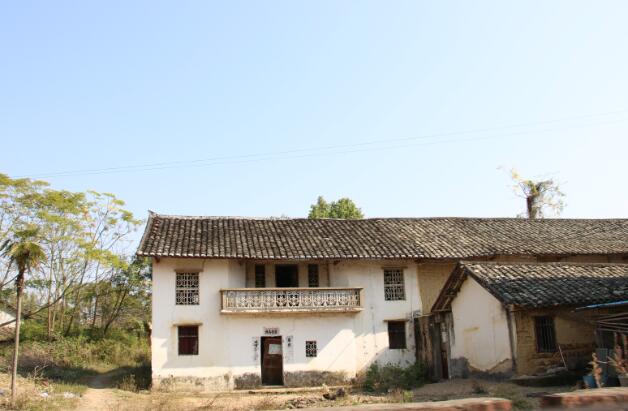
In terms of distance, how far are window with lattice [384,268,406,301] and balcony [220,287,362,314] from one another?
149 centimetres

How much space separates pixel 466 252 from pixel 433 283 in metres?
1.73

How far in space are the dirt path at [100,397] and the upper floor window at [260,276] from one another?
6.22m

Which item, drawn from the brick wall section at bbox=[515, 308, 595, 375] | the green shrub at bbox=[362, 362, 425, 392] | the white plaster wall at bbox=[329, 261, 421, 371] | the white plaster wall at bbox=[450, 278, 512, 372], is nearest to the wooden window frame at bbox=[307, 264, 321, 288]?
the white plaster wall at bbox=[329, 261, 421, 371]

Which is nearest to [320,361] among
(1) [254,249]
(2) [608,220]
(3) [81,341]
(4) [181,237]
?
(1) [254,249]

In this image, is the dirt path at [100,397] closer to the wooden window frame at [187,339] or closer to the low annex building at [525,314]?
the wooden window frame at [187,339]

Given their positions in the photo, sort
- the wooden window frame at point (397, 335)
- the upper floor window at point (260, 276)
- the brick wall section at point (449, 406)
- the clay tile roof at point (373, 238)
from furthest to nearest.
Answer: the upper floor window at point (260, 276) → the wooden window frame at point (397, 335) → the clay tile roof at point (373, 238) → the brick wall section at point (449, 406)

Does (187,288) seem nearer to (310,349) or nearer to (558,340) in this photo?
(310,349)

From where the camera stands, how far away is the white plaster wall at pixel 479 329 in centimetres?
1723

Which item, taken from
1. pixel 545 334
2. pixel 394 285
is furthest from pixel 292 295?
pixel 545 334

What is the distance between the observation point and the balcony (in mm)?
21031

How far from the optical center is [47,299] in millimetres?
29031

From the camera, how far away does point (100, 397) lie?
17750mm

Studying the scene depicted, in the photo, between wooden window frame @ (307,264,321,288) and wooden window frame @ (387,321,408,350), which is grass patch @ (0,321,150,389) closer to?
wooden window frame @ (307,264,321,288)

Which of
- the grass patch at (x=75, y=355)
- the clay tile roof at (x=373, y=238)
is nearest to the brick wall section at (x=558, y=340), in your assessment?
the clay tile roof at (x=373, y=238)
